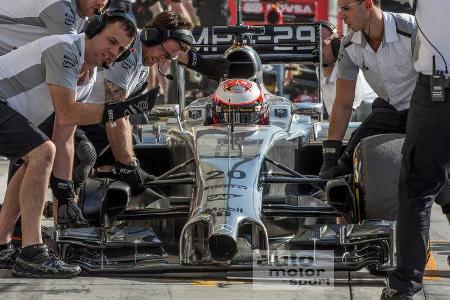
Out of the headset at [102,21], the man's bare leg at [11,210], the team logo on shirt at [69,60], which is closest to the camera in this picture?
the team logo on shirt at [69,60]

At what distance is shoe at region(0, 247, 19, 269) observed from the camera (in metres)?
7.14

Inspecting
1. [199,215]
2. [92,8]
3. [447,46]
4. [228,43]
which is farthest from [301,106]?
[447,46]

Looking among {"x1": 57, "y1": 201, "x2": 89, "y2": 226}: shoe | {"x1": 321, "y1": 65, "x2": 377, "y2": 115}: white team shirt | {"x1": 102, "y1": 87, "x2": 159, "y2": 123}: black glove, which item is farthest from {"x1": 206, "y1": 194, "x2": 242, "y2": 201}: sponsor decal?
{"x1": 321, "y1": 65, "x2": 377, "y2": 115}: white team shirt

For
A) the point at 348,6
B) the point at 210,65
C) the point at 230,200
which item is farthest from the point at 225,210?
the point at 210,65

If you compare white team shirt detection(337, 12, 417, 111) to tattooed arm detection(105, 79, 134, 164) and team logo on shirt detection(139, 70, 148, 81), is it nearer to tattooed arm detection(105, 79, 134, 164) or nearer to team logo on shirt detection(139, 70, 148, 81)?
team logo on shirt detection(139, 70, 148, 81)

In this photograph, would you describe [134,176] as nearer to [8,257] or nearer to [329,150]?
[8,257]

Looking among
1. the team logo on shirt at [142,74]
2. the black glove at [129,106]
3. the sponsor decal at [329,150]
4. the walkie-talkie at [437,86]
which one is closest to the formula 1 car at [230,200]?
the sponsor decal at [329,150]

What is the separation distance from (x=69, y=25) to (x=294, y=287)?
2.21m

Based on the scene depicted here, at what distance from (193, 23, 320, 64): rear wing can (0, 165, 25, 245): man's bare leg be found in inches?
99.8

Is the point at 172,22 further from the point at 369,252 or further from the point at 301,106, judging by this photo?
the point at 369,252

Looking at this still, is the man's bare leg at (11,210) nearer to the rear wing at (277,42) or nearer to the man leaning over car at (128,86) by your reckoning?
the man leaning over car at (128,86)

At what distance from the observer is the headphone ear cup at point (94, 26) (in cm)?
705

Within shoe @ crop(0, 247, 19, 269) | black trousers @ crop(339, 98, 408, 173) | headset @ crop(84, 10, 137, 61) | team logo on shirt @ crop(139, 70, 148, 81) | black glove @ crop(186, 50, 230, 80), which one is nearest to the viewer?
headset @ crop(84, 10, 137, 61)

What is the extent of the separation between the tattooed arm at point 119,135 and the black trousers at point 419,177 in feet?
8.27
